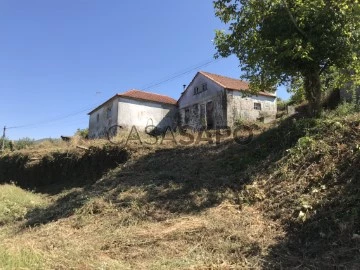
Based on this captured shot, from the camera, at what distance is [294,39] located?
11000 millimetres

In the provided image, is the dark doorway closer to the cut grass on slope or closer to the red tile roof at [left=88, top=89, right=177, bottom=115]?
the red tile roof at [left=88, top=89, right=177, bottom=115]

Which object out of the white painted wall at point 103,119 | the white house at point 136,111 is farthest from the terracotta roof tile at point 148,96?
the white painted wall at point 103,119

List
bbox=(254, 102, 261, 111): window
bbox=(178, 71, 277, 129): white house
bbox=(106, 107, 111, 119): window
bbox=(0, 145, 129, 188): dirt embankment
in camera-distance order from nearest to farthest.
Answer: bbox=(0, 145, 129, 188): dirt embankment, bbox=(178, 71, 277, 129): white house, bbox=(254, 102, 261, 111): window, bbox=(106, 107, 111, 119): window

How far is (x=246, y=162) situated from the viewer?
11625mm

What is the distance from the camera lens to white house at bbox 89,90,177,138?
28.9 metres

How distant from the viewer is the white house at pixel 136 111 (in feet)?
94.7

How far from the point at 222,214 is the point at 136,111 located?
2148cm

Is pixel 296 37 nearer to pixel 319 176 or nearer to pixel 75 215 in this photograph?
pixel 319 176

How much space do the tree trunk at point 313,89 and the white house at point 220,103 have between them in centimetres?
1018

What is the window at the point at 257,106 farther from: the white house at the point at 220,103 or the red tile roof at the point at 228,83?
the red tile roof at the point at 228,83

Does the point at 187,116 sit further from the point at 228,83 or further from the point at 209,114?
the point at 228,83

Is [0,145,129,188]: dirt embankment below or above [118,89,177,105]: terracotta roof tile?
below

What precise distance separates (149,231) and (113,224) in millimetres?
1263

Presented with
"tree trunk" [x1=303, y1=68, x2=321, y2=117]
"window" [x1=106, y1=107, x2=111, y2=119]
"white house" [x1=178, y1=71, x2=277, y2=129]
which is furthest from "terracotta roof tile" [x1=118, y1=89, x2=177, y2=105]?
"tree trunk" [x1=303, y1=68, x2=321, y2=117]
